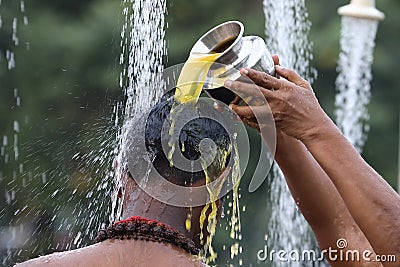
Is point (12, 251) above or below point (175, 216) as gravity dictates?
below

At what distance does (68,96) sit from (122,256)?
6.45 metres

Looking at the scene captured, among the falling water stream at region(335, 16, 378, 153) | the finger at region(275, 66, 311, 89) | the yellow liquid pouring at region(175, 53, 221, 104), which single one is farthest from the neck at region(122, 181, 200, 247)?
the falling water stream at region(335, 16, 378, 153)

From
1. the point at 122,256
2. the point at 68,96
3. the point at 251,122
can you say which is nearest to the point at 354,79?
the point at 68,96

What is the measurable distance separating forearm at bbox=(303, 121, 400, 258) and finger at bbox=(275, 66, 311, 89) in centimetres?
14

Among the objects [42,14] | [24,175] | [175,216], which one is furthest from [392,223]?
[42,14]

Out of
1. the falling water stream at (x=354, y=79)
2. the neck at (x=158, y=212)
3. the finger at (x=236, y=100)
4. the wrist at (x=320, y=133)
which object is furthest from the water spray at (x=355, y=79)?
the neck at (x=158, y=212)

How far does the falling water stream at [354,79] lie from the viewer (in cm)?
797

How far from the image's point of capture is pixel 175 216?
256cm

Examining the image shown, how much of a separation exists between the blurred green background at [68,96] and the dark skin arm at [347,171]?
4.82m

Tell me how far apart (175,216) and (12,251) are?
5.56 meters

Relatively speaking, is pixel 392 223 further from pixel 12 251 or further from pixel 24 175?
pixel 24 175

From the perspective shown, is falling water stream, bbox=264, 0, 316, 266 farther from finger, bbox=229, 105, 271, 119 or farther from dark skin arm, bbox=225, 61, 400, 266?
finger, bbox=229, 105, 271, 119

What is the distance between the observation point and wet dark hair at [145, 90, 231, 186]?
8.45ft

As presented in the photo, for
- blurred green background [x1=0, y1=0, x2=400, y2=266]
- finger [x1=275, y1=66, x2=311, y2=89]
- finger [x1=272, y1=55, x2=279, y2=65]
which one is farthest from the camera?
blurred green background [x1=0, y1=0, x2=400, y2=266]
